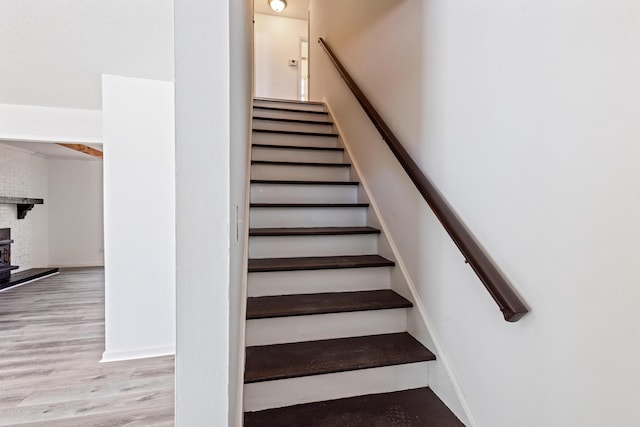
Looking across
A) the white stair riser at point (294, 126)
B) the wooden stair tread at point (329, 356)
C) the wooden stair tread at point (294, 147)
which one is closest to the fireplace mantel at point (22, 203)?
the white stair riser at point (294, 126)

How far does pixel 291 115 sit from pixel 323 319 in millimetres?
2427

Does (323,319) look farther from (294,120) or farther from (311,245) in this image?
(294,120)

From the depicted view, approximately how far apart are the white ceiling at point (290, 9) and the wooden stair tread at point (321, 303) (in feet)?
18.0

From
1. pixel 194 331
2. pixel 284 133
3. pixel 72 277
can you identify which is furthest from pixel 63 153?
pixel 194 331

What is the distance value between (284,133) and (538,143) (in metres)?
2.32

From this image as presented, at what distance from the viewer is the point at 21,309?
3.84 metres

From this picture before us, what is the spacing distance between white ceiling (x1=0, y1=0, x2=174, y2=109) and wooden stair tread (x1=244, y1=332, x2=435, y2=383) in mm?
2030

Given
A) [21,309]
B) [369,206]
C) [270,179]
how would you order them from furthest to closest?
[21,309], [270,179], [369,206]

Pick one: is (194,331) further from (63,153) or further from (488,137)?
(63,153)

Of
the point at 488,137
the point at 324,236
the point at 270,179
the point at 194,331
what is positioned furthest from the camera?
the point at 270,179

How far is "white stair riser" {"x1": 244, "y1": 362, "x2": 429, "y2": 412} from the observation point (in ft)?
4.33

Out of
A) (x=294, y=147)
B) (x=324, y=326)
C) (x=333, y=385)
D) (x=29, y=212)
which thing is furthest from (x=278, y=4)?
(x=29, y=212)

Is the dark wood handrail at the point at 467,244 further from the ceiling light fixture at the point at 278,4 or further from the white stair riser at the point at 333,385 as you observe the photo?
the ceiling light fixture at the point at 278,4

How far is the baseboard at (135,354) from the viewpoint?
2629 mm
